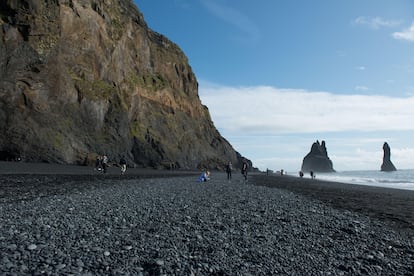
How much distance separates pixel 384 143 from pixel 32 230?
21191 cm

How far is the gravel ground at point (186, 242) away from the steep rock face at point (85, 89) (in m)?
26.8

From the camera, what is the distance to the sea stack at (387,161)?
190 m

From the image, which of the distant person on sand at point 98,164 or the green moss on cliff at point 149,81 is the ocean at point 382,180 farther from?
the green moss on cliff at point 149,81

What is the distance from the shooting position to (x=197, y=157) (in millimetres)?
75500

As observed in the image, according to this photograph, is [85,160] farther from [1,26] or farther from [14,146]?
[1,26]

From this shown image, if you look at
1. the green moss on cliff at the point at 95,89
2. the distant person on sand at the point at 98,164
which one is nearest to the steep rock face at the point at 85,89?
the green moss on cliff at the point at 95,89

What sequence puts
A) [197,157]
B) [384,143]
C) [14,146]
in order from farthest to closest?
[384,143] < [197,157] < [14,146]

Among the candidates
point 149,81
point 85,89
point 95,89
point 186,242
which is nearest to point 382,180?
point 149,81

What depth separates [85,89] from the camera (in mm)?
45562

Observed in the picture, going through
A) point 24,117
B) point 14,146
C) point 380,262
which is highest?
point 24,117

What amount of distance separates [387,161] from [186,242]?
20715cm

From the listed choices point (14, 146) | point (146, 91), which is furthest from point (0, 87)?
point (146, 91)

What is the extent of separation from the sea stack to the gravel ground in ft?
652

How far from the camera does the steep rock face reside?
36562 millimetres
